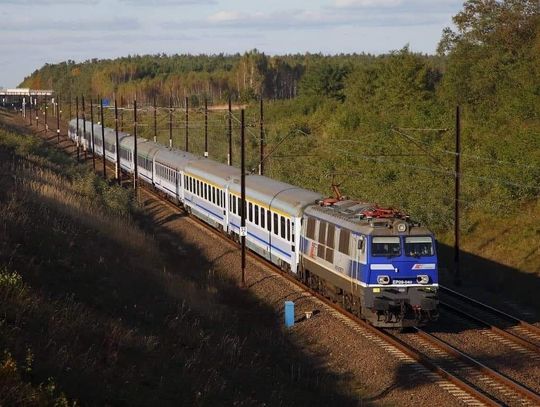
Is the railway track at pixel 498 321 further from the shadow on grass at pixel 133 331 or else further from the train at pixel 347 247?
the shadow on grass at pixel 133 331

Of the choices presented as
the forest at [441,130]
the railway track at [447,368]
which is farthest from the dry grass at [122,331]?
the forest at [441,130]

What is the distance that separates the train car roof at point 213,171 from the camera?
36719 mm

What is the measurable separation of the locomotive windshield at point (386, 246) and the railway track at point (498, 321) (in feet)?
11.8

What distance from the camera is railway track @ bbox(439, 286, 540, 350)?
20.4 meters

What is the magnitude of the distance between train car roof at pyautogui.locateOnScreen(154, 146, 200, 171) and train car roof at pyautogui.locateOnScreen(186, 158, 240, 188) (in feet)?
3.80

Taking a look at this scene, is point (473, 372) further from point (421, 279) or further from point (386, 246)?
point (386, 246)

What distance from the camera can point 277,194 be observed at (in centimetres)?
2939

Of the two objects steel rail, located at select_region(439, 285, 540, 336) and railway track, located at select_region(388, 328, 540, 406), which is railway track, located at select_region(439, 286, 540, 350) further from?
railway track, located at select_region(388, 328, 540, 406)

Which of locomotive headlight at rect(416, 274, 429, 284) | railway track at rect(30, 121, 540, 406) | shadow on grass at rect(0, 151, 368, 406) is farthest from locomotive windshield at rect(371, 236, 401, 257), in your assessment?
shadow on grass at rect(0, 151, 368, 406)

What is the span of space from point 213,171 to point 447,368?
74.4ft

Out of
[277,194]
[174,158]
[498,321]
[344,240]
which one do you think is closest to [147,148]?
[174,158]

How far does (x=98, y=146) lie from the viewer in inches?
3024

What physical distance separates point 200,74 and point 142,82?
14.8 m

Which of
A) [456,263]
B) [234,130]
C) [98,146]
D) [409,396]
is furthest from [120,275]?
[234,130]
